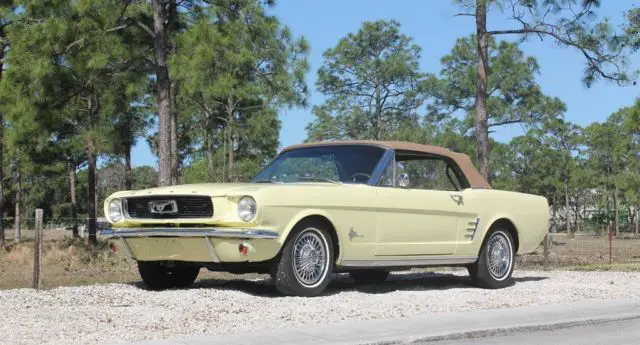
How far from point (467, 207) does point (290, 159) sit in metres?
2.28

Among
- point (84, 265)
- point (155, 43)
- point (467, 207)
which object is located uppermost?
point (155, 43)

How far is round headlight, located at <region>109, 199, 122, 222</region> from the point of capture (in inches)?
376

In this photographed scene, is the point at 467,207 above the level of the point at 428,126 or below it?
below

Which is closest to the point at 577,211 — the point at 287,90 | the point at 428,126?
the point at 428,126

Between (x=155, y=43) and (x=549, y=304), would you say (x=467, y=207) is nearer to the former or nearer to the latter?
(x=549, y=304)

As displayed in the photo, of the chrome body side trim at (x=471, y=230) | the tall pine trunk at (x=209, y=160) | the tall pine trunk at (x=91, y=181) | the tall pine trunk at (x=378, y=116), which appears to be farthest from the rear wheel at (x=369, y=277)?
the tall pine trunk at (x=378, y=116)

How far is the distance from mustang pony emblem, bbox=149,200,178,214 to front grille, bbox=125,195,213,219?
0.02m

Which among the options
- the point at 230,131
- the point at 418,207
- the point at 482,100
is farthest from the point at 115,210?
the point at 230,131

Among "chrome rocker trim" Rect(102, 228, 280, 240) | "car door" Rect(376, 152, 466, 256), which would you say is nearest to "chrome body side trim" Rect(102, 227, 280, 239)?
"chrome rocker trim" Rect(102, 228, 280, 240)

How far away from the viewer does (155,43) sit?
19.7 meters

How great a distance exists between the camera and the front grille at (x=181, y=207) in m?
8.81

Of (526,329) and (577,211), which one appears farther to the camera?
(577,211)

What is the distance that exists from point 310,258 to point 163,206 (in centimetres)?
→ 160

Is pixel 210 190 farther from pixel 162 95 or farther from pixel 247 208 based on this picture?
pixel 162 95
